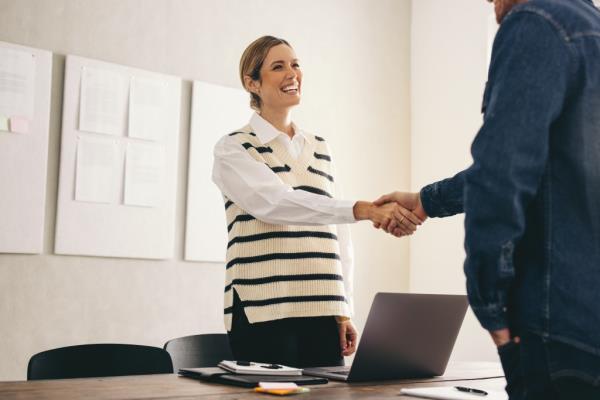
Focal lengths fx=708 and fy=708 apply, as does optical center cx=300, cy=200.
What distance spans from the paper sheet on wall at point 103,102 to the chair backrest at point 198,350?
126 centimetres

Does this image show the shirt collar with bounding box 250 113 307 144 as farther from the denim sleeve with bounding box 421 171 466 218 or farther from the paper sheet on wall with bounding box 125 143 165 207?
the paper sheet on wall with bounding box 125 143 165 207

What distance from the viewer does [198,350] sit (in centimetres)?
256

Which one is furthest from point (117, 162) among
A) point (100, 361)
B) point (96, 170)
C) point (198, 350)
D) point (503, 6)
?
point (503, 6)

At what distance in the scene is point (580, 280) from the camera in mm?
958

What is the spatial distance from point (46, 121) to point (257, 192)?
156 centimetres

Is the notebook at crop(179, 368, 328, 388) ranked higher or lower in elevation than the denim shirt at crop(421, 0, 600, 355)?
lower

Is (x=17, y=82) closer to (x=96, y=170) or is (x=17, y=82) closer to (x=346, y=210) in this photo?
(x=96, y=170)

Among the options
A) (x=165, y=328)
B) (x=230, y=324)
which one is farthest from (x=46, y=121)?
(x=230, y=324)

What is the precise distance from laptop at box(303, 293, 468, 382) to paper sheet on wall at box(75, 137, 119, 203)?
6.20 ft

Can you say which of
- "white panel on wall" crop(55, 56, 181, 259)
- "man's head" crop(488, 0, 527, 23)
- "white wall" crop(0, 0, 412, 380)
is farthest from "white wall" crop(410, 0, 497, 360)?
"man's head" crop(488, 0, 527, 23)

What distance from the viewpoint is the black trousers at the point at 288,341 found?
78.8 inches

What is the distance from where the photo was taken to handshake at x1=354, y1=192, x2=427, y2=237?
2.10m

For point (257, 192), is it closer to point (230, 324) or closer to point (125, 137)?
point (230, 324)

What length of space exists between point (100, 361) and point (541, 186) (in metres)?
1.52
